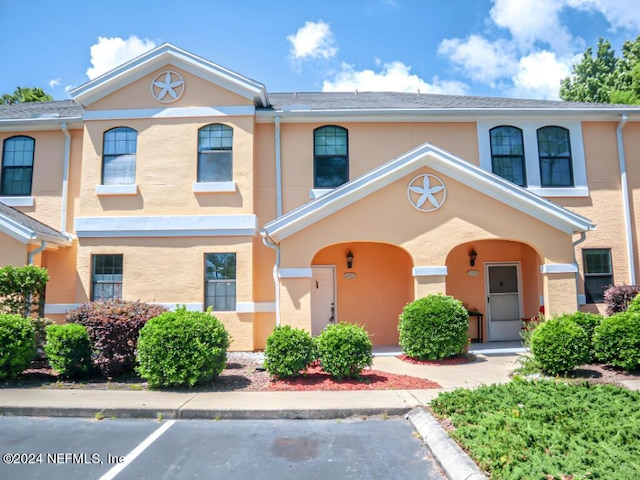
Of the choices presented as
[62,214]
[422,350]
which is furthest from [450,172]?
[62,214]

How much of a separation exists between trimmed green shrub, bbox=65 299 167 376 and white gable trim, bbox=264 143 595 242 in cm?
363

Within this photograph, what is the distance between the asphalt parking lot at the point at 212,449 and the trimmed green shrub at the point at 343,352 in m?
1.88

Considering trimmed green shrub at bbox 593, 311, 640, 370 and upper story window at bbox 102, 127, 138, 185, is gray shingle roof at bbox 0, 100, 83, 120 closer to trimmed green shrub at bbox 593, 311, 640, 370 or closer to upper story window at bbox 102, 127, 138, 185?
upper story window at bbox 102, 127, 138, 185

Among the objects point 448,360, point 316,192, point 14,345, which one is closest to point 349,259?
point 316,192

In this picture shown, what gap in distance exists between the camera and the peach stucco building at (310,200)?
11.8 m

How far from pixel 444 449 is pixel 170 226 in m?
9.86

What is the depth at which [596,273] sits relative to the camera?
45.5 ft

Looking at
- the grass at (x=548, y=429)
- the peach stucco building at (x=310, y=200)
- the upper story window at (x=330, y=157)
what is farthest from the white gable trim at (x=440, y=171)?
the grass at (x=548, y=429)

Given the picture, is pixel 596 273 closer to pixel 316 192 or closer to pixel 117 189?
pixel 316 192

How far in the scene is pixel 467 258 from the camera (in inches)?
555

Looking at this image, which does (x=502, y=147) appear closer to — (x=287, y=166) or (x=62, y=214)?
(x=287, y=166)

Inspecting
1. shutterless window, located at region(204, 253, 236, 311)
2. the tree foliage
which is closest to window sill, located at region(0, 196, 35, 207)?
shutterless window, located at region(204, 253, 236, 311)

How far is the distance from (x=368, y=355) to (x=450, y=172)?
5481mm

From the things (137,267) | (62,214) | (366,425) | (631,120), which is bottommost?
(366,425)
